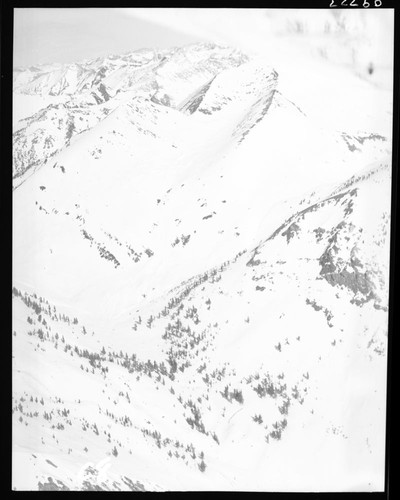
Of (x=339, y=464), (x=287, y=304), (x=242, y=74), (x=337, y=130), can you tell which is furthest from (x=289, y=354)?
(x=242, y=74)

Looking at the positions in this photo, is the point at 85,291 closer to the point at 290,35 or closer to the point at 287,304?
the point at 287,304

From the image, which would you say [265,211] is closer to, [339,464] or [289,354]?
[289,354]

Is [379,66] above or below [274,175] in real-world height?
above

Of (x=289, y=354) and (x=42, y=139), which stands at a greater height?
(x=42, y=139)

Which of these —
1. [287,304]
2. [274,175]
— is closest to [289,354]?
[287,304]
